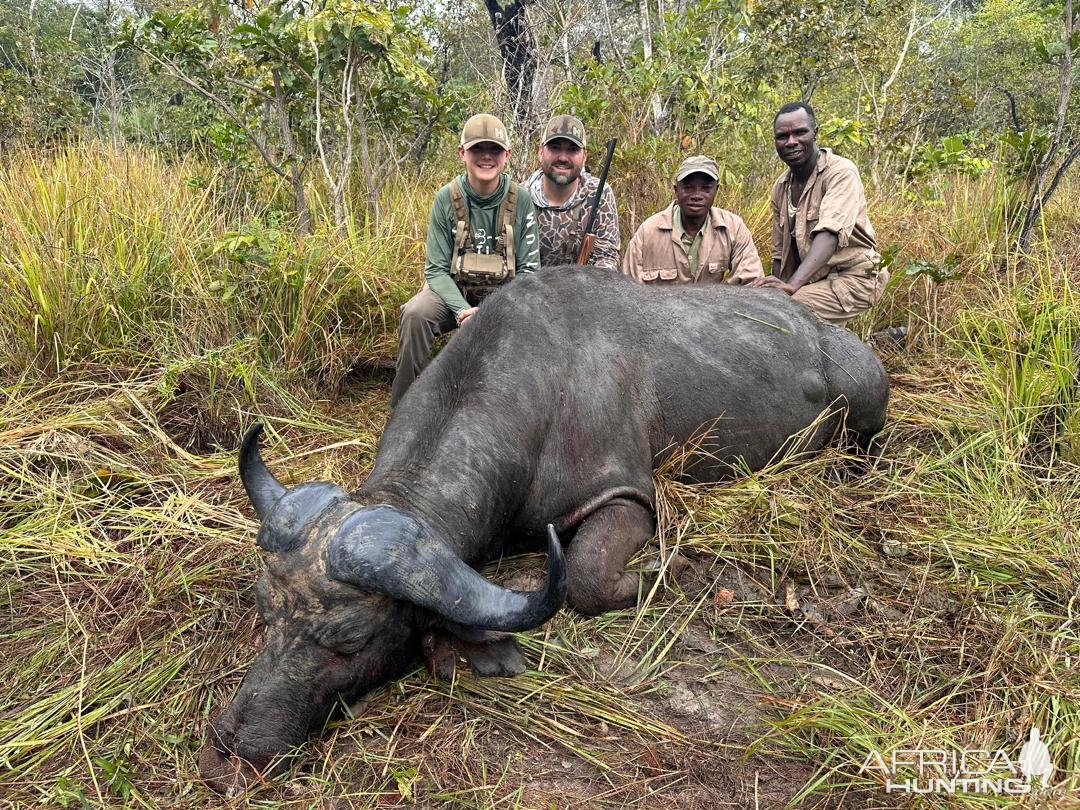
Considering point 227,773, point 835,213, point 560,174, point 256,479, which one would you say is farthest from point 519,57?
point 227,773

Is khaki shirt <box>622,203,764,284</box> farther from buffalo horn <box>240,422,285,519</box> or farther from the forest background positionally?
buffalo horn <box>240,422,285,519</box>

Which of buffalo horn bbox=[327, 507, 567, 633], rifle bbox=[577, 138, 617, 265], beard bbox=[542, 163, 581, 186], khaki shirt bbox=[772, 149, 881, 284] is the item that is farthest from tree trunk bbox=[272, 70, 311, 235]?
buffalo horn bbox=[327, 507, 567, 633]

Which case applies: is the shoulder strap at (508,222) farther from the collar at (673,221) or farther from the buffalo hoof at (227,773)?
the buffalo hoof at (227,773)

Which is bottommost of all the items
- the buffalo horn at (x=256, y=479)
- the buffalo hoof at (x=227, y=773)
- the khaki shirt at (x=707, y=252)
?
the buffalo hoof at (x=227, y=773)

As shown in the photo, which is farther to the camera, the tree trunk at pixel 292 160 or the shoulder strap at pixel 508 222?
the tree trunk at pixel 292 160

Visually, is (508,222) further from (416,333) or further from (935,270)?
(935,270)

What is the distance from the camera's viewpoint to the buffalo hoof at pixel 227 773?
2.55 meters

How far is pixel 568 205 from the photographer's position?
21.0 ft

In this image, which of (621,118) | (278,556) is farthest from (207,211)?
(278,556)

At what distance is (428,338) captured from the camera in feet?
17.1

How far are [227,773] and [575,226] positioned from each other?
493 centimetres

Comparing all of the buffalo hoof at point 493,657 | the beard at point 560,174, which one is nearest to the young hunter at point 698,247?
the beard at point 560,174

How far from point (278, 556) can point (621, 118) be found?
6283mm

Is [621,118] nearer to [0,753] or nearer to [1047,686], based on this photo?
[1047,686]
